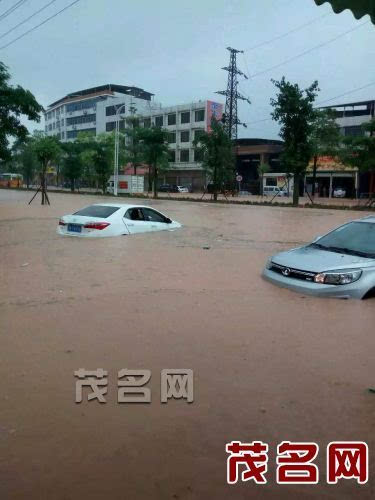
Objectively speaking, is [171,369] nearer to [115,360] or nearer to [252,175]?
[115,360]

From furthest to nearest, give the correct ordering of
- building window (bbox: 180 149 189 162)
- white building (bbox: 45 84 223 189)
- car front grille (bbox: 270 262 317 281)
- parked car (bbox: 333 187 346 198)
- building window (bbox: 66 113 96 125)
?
building window (bbox: 66 113 96 125) < building window (bbox: 180 149 189 162) < white building (bbox: 45 84 223 189) < parked car (bbox: 333 187 346 198) < car front grille (bbox: 270 262 317 281)

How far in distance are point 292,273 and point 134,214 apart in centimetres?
691

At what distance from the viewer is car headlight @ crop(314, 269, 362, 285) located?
6.86m

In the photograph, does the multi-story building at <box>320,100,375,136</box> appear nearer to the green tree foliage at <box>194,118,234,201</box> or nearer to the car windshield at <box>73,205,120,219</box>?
the green tree foliage at <box>194,118,234,201</box>

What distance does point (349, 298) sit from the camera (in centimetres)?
684

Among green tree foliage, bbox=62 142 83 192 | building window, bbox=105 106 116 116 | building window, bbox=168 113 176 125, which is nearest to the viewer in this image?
green tree foliage, bbox=62 142 83 192

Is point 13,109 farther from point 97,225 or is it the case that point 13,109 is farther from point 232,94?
point 232,94

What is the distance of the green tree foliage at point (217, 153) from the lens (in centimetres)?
3912

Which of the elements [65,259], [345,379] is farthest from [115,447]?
[65,259]

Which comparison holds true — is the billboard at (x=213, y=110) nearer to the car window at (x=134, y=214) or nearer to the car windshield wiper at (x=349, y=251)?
the car window at (x=134, y=214)

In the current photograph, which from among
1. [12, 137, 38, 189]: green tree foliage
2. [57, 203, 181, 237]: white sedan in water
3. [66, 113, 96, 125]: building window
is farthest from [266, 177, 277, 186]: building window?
[57, 203, 181, 237]: white sedan in water

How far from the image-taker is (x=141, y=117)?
69.7 m

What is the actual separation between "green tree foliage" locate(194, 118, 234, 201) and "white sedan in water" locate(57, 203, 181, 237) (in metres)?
26.3

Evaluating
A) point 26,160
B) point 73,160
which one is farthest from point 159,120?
point 73,160
